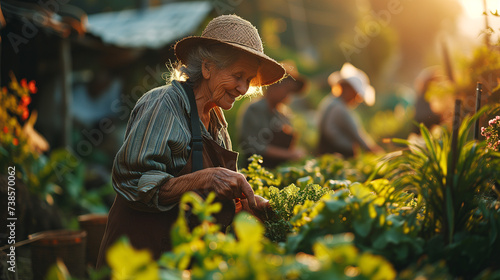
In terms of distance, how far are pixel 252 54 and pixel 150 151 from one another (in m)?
0.76

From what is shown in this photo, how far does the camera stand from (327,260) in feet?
3.48

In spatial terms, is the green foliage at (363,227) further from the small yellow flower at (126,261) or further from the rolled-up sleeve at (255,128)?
the rolled-up sleeve at (255,128)

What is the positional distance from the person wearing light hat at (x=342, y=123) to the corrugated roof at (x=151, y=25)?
18.0ft

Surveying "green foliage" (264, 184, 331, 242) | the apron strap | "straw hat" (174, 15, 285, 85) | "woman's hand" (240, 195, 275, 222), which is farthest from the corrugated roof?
"green foliage" (264, 184, 331, 242)

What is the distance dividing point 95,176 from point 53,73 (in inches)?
121

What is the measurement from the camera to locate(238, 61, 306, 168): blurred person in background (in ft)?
17.8

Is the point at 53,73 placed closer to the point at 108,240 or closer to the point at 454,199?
the point at 108,240

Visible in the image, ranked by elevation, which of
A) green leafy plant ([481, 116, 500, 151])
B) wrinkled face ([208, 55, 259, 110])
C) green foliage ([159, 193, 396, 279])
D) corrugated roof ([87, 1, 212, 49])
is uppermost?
corrugated roof ([87, 1, 212, 49])

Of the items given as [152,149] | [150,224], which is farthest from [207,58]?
[150,224]

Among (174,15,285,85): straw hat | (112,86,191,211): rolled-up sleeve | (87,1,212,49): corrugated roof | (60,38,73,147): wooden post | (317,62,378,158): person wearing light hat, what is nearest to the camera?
(112,86,191,211): rolled-up sleeve

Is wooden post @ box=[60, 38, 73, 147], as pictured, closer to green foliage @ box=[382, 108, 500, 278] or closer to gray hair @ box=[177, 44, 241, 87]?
gray hair @ box=[177, 44, 241, 87]

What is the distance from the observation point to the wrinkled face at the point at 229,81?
240 cm

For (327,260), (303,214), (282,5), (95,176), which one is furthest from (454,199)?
(282,5)

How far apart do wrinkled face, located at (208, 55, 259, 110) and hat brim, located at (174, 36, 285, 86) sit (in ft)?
0.26
